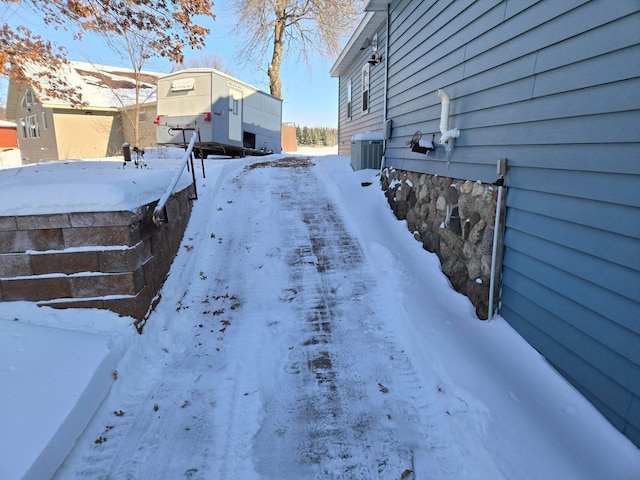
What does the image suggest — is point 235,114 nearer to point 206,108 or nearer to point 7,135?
point 206,108

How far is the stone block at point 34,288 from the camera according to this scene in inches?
111

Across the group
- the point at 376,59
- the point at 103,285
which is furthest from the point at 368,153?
the point at 103,285

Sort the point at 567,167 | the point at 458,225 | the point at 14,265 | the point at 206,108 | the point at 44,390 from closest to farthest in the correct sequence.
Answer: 1. the point at 44,390
2. the point at 567,167
3. the point at 14,265
4. the point at 458,225
5. the point at 206,108

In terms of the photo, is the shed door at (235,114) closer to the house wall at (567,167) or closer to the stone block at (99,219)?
the house wall at (567,167)

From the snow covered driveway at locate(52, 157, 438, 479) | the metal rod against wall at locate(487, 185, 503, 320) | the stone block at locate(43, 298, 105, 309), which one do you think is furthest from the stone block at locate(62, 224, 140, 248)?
the metal rod against wall at locate(487, 185, 503, 320)

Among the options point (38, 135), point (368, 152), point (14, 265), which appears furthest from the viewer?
point (38, 135)

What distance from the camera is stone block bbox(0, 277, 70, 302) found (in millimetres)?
2832

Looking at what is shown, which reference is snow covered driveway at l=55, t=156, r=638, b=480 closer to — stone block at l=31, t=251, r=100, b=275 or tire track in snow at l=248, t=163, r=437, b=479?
tire track in snow at l=248, t=163, r=437, b=479

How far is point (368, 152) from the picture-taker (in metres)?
7.38

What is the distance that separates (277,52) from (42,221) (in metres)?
17.0

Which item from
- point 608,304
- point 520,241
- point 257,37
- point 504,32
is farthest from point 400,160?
point 257,37

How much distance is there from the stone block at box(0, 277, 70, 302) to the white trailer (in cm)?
853

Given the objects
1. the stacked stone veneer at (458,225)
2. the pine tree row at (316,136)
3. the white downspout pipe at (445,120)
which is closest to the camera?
the stacked stone veneer at (458,225)

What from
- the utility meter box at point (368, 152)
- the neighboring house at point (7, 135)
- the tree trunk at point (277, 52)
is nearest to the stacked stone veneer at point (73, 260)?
the utility meter box at point (368, 152)
